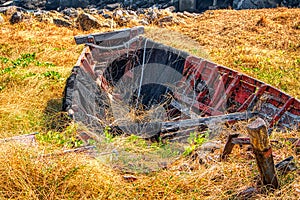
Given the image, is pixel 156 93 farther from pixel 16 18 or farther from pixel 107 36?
pixel 16 18

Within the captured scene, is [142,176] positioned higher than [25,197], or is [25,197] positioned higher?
[25,197]

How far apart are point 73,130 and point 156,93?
304cm

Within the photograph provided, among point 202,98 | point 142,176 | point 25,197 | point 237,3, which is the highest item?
point 25,197

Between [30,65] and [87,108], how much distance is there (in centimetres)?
460

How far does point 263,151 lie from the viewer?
10.6 feet

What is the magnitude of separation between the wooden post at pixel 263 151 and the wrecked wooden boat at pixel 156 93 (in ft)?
5.55

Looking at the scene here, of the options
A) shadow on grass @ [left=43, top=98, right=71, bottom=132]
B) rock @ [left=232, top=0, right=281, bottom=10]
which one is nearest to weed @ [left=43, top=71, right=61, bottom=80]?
shadow on grass @ [left=43, top=98, right=71, bottom=132]

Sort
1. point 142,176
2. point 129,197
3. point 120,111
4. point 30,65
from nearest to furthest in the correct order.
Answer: point 129,197 → point 142,176 → point 120,111 → point 30,65

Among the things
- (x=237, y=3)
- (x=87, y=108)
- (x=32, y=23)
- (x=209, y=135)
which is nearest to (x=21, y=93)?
(x=87, y=108)

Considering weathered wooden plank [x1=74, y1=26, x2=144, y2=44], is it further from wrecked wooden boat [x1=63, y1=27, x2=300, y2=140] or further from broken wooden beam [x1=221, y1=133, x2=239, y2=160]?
broken wooden beam [x1=221, y1=133, x2=239, y2=160]

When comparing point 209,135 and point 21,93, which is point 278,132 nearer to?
point 209,135

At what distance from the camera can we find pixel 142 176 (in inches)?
163

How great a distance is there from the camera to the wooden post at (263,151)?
3092mm

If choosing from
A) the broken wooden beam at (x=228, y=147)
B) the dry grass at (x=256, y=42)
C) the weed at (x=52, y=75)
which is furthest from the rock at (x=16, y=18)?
the broken wooden beam at (x=228, y=147)
